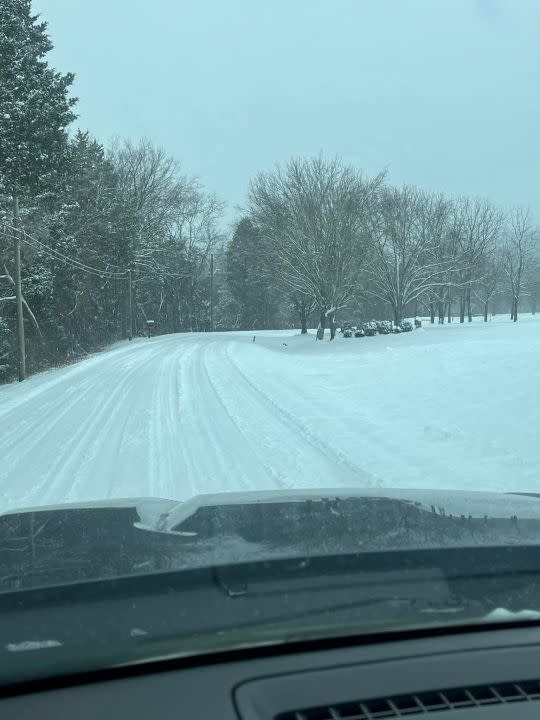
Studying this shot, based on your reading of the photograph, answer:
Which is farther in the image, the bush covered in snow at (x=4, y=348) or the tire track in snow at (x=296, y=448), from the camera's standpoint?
the bush covered in snow at (x=4, y=348)

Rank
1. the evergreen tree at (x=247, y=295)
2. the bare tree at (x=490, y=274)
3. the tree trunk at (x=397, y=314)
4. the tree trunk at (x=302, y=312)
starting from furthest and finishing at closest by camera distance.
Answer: the evergreen tree at (x=247, y=295) < the bare tree at (x=490, y=274) < the tree trunk at (x=302, y=312) < the tree trunk at (x=397, y=314)

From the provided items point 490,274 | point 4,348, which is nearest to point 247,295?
point 490,274

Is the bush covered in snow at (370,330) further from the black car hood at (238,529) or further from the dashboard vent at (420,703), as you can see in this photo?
the dashboard vent at (420,703)

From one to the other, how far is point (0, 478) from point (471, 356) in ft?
48.5

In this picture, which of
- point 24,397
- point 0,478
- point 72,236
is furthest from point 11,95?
point 72,236

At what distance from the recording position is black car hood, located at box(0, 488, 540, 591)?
2.76m

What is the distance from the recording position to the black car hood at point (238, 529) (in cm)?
276

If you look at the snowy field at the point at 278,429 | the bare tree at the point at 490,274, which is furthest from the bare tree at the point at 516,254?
the snowy field at the point at 278,429

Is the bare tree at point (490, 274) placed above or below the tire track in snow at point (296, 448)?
above

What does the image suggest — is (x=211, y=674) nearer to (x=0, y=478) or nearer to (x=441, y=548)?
(x=441, y=548)

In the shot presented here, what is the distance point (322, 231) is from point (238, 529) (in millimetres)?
35559

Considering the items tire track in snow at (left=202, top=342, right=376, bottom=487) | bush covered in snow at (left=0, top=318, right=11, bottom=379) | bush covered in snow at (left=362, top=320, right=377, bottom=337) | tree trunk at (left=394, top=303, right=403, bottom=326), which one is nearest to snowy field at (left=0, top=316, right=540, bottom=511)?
tire track in snow at (left=202, top=342, right=376, bottom=487)

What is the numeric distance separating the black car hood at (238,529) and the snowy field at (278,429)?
4407mm

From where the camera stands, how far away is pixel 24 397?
19.7 metres
